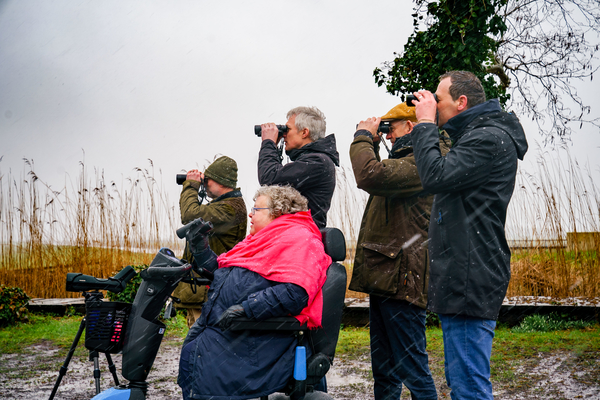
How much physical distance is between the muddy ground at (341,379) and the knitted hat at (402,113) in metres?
1.77

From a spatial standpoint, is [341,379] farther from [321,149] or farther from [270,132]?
[270,132]

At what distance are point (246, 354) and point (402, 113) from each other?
56.4 inches

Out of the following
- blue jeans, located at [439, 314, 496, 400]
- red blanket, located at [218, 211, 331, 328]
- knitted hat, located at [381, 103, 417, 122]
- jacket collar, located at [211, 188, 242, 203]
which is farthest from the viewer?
jacket collar, located at [211, 188, 242, 203]

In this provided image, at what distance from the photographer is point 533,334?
15.0ft

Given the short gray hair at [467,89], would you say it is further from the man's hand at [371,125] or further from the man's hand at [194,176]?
the man's hand at [194,176]

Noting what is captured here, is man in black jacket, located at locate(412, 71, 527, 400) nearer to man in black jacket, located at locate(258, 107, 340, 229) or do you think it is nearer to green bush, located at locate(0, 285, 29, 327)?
man in black jacket, located at locate(258, 107, 340, 229)

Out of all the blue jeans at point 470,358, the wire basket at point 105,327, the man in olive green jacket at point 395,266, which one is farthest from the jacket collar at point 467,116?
the wire basket at point 105,327

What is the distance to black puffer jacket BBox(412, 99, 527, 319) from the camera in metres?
1.65

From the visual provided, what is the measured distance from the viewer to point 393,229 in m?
2.34

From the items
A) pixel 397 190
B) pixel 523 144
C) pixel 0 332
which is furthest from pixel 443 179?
pixel 0 332

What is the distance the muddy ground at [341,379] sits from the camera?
10.1 ft

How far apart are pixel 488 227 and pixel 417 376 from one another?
0.89m

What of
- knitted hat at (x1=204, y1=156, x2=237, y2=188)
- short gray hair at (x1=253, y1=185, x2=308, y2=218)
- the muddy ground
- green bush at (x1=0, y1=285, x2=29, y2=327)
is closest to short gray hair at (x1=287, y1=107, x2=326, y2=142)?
short gray hair at (x1=253, y1=185, x2=308, y2=218)

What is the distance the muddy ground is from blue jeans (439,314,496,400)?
4.99ft
